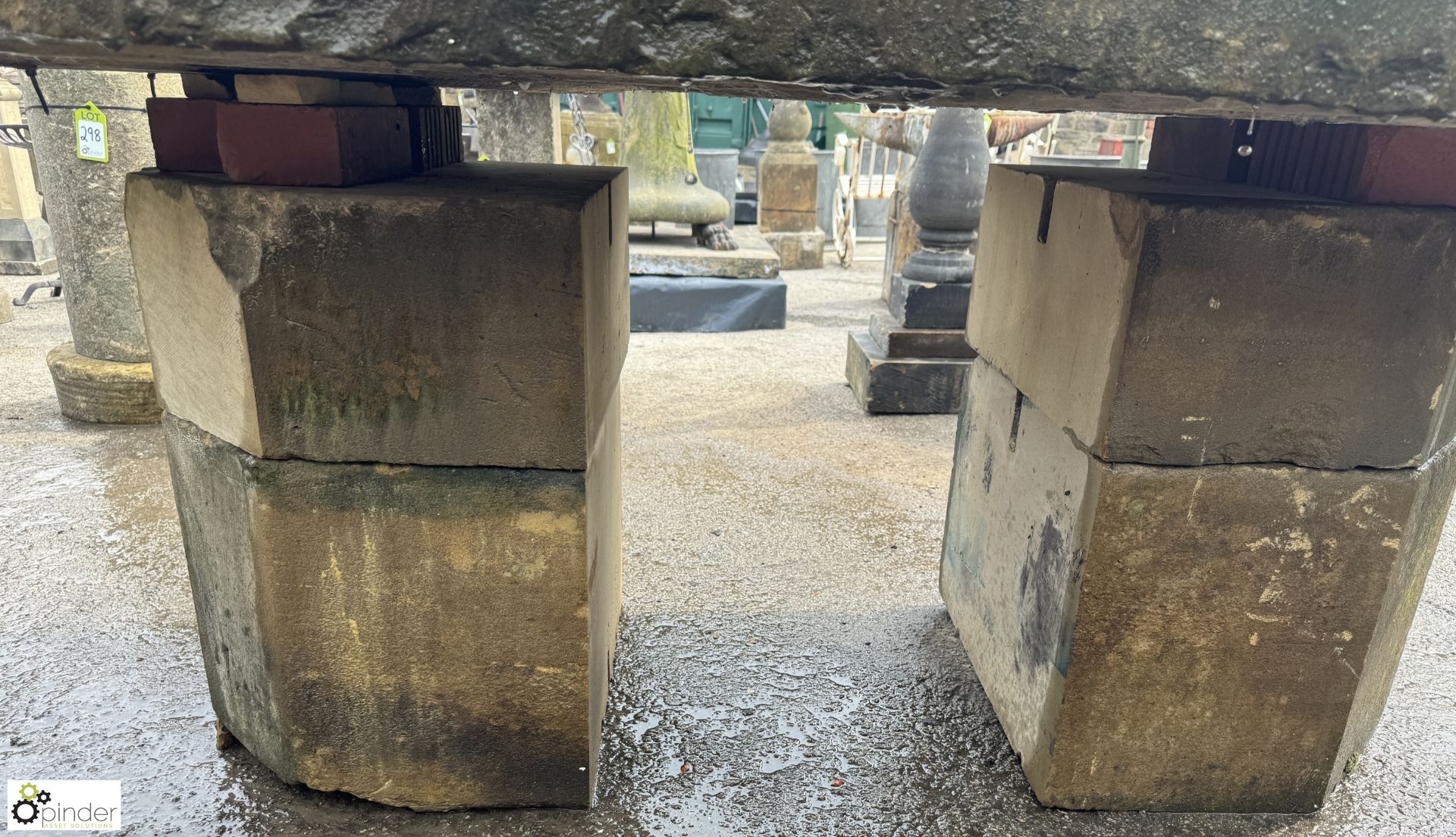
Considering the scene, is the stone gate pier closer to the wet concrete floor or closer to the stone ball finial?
the wet concrete floor

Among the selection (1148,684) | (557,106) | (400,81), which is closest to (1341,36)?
(1148,684)

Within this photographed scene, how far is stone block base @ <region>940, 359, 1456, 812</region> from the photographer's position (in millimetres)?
1695

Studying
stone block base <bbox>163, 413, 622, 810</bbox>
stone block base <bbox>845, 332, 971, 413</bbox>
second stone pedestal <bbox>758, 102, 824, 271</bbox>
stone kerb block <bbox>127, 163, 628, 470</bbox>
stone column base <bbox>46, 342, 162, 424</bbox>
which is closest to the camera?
stone kerb block <bbox>127, 163, 628, 470</bbox>

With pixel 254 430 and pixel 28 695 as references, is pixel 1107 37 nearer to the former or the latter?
pixel 254 430

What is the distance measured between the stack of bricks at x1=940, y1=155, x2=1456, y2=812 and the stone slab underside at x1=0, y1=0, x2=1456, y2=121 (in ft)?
1.80

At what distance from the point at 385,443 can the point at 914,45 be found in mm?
1116

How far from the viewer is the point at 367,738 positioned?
5.95ft

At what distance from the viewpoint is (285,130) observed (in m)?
1.51

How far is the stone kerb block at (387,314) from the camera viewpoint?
1492 millimetres

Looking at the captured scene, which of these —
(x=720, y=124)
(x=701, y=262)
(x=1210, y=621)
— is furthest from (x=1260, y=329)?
(x=720, y=124)

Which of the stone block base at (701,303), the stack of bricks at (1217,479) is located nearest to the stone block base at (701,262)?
the stone block base at (701,303)

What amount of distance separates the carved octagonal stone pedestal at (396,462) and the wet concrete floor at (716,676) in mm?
121

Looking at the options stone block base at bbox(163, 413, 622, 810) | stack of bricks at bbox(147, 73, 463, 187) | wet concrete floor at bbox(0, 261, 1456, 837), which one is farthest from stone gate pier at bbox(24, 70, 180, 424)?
stone block base at bbox(163, 413, 622, 810)

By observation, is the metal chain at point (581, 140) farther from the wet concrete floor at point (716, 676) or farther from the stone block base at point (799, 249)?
the wet concrete floor at point (716, 676)
